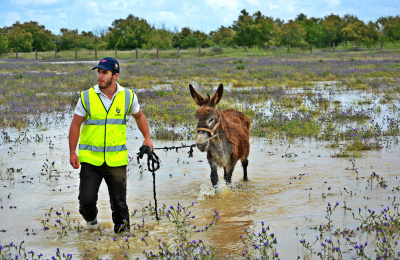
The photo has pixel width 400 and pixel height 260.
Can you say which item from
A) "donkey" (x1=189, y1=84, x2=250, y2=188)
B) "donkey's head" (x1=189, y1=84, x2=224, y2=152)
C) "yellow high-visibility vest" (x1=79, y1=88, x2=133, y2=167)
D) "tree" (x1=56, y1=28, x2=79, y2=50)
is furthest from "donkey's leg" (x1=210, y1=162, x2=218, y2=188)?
"tree" (x1=56, y1=28, x2=79, y2=50)

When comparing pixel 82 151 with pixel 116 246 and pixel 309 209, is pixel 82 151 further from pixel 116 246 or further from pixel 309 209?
pixel 309 209

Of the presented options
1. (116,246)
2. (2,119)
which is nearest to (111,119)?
(116,246)

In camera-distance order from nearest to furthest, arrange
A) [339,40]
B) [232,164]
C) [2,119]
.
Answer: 1. [232,164]
2. [2,119]
3. [339,40]

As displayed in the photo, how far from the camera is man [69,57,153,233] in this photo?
4672mm

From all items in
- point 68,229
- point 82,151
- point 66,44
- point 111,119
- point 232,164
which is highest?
point 66,44

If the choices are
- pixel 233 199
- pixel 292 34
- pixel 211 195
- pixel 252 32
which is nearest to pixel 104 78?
pixel 211 195

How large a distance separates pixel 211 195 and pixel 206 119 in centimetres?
162

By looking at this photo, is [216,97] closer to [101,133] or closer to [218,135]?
[218,135]

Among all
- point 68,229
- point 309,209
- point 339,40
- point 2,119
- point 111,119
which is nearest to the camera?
point 111,119

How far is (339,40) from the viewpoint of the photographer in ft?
233

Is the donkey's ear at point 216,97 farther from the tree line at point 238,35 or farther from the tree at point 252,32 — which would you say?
the tree at point 252,32

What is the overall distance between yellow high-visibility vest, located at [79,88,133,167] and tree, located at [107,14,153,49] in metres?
66.0

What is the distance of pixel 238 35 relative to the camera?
2761 inches

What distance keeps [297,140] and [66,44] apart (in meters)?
70.5
